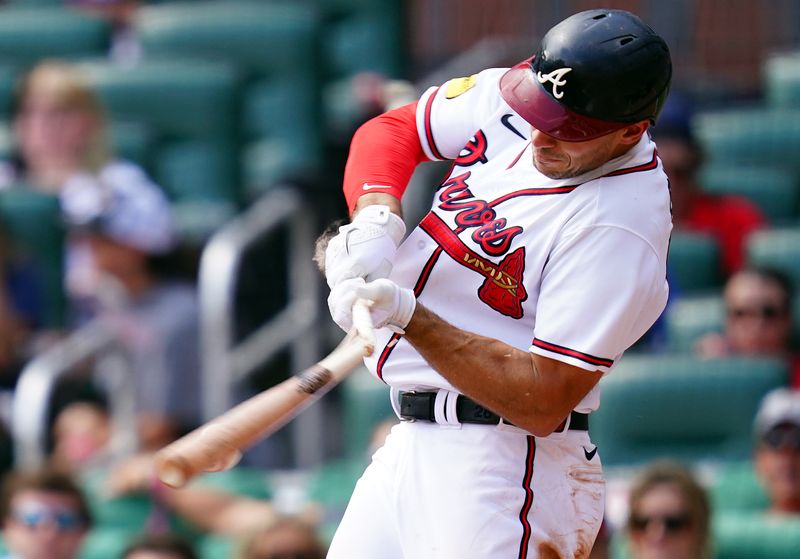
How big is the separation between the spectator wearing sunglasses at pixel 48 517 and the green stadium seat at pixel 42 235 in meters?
1.28

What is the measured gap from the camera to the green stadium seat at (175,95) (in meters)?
6.22

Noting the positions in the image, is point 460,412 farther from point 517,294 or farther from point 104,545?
point 104,545

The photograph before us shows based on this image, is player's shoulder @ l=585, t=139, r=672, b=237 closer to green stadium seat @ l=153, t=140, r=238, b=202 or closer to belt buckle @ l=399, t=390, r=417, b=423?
belt buckle @ l=399, t=390, r=417, b=423

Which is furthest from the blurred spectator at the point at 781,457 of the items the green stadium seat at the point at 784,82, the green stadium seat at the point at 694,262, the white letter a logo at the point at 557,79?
the green stadium seat at the point at 784,82

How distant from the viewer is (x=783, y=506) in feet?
13.6

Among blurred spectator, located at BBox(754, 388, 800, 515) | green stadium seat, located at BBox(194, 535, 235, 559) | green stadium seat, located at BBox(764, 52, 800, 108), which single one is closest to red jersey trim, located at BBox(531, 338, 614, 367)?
blurred spectator, located at BBox(754, 388, 800, 515)

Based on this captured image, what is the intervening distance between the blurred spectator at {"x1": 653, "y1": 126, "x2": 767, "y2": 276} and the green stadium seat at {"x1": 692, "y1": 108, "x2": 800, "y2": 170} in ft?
2.05

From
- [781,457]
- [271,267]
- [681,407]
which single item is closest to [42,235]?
[271,267]

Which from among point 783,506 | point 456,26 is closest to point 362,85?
point 456,26

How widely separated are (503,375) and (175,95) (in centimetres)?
408

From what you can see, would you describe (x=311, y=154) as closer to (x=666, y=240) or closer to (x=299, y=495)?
(x=299, y=495)

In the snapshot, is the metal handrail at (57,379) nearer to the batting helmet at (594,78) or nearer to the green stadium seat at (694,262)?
the green stadium seat at (694,262)

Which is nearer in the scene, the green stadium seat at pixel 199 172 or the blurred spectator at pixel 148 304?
the blurred spectator at pixel 148 304

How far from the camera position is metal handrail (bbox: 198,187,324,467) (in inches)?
209
